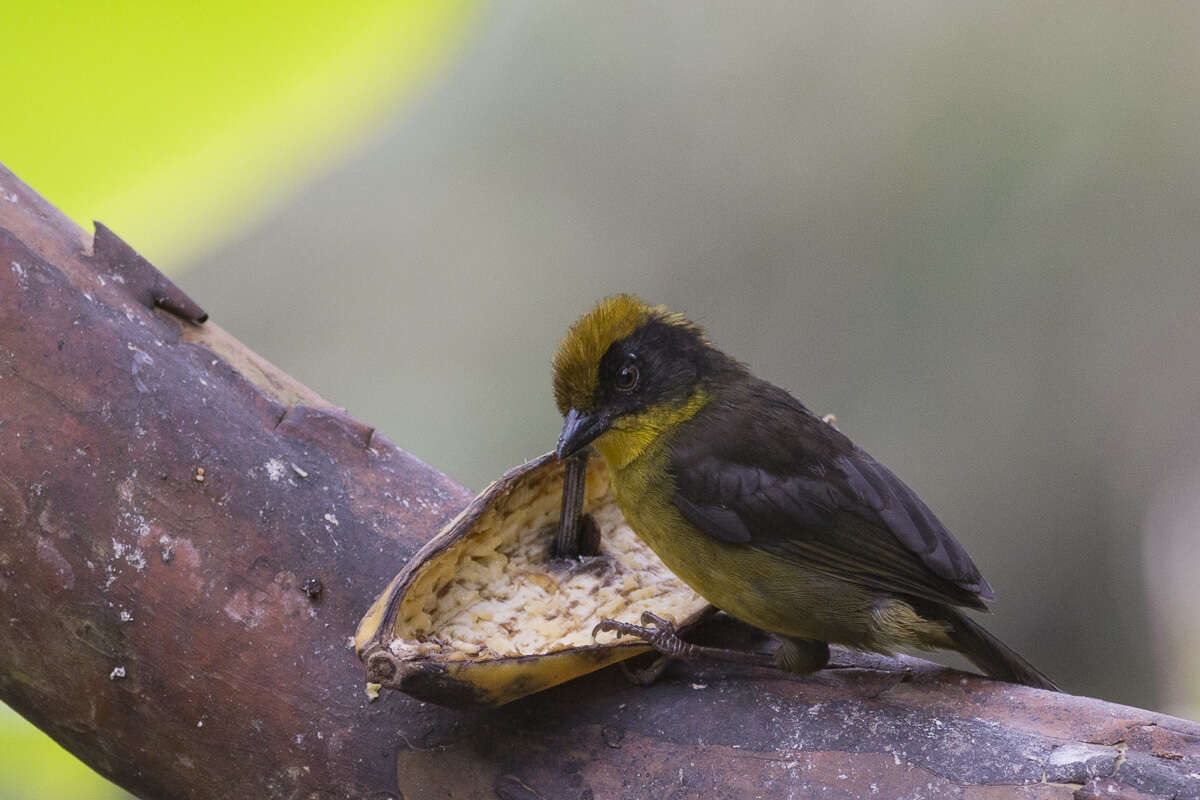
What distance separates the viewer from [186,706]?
2059mm

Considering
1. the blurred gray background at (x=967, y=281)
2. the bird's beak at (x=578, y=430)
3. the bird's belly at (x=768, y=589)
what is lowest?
the bird's belly at (x=768, y=589)

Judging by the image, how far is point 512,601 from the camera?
239 centimetres

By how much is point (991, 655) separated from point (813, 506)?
1.56 ft

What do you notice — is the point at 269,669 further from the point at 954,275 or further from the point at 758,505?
the point at 954,275

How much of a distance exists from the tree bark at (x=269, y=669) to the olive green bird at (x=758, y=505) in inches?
8.0

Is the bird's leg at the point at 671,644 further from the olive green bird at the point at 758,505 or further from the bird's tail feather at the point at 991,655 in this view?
the bird's tail feather at the point at 991,655

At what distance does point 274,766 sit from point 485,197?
3843 mm

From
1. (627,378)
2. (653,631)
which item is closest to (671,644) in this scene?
(653,631)

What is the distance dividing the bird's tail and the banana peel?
0.52 meters

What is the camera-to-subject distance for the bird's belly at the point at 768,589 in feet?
7.95

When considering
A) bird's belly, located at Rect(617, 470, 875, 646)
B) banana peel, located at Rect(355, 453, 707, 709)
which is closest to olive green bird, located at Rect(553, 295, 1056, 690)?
bird's belly, located at Rect(617, 470, 875, 646)

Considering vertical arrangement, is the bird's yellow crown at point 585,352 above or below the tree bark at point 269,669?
above

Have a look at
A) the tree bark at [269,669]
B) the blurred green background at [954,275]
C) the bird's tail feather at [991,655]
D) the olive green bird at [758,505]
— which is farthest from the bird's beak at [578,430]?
the blurred green background at [954,275]

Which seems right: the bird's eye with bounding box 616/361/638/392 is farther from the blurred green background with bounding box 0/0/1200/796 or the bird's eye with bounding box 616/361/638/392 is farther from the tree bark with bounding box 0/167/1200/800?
the blurred green background with bounding box 0/0/1200/796
